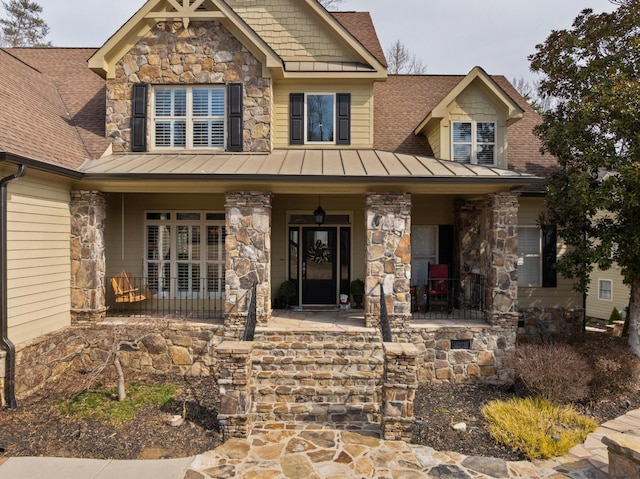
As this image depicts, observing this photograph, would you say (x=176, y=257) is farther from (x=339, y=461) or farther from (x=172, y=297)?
(x=339, y=461)

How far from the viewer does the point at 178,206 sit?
1030 cm

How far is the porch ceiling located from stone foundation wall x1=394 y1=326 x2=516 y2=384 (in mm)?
3047

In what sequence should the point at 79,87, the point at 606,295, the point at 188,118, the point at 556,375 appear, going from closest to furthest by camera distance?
1. the point at 556,375
2. the point at 188,118
3. the point at 79,87
4. the point at 606,295

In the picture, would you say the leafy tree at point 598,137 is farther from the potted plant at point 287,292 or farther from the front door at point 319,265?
the potted plant at point 287,292

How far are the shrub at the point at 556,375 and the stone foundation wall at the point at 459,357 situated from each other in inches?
34.9

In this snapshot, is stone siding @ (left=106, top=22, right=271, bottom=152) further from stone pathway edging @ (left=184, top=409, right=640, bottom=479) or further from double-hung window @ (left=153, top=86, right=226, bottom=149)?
stone pathway edging @ (left=184, top=409, right=640, bottom=479)

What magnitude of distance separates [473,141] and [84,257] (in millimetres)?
9196

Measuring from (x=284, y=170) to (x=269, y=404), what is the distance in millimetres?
4464

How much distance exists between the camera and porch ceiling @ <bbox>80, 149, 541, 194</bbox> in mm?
8023

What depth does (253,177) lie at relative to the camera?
796 centimetres

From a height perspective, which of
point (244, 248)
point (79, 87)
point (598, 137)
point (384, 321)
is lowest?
point (384, 321)

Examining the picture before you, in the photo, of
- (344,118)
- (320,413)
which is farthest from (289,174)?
(320,413)

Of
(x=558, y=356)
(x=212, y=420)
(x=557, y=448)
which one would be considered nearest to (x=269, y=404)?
(x=212, y=420)

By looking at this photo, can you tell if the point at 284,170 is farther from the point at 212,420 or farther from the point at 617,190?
the point at 617,190
